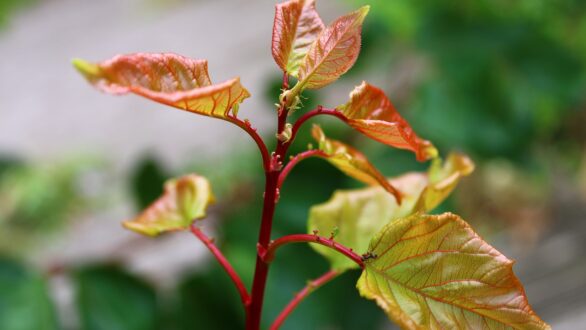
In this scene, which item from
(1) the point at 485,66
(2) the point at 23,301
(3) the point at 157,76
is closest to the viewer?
(3) the point at 157,76

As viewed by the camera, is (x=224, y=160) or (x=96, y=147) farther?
(x=96, y=147)

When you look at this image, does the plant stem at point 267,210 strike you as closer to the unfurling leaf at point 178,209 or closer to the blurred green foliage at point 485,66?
the unfurling leaf at point 178,209

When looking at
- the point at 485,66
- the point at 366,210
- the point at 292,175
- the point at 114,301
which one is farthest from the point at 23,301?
the point at 485,66

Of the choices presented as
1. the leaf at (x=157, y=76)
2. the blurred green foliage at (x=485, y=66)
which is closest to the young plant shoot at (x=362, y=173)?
the leaf at (x=157, y=76)

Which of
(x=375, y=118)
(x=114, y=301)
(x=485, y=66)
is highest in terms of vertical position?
(x=375, y=118)

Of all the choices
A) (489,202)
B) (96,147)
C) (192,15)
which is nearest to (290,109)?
(489,202)

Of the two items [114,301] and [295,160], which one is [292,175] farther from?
[295,160]

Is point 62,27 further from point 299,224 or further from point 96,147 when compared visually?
point 299,224
